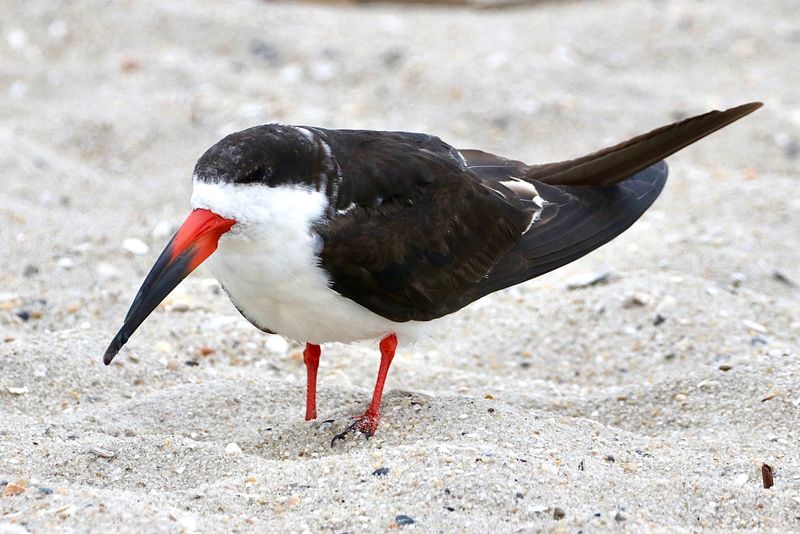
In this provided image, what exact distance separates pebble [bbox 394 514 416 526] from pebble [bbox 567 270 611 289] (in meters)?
2.72

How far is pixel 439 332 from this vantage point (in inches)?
A: 232

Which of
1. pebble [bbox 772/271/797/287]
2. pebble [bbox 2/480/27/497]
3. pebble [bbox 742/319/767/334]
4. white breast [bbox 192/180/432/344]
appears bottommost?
pebble [bbox 2/480/27/497]

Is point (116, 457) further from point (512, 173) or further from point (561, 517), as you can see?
point (512, 173)

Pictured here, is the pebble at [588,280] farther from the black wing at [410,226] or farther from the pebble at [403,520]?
the pebble at [403,520]

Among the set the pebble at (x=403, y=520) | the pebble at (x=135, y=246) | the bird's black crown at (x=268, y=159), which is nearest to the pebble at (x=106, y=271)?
the pebble at (x=135, y=246)

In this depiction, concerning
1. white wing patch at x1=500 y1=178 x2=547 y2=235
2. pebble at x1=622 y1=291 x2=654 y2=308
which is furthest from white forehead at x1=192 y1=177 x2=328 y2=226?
pebble at x1=622 y1=291 x2=654 y2=308

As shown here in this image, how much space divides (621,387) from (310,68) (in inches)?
190

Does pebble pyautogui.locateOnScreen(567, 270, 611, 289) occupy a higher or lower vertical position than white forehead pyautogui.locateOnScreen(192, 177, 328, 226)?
lower

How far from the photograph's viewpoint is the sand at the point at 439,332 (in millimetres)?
3779

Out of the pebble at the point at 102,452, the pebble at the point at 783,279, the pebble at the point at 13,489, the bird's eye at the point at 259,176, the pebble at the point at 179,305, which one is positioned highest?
the bird's eye at the point at 259,176

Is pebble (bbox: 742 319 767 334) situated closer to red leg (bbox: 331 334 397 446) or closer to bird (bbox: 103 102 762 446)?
bird (bbox: 103 102 762 446)

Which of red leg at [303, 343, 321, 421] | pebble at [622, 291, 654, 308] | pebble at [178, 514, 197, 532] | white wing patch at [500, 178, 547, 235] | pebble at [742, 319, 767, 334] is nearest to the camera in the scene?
pebble at [178, 514, 197, 532]

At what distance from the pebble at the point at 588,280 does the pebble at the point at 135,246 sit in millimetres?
A: 2275

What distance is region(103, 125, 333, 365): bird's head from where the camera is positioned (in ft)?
12.4
